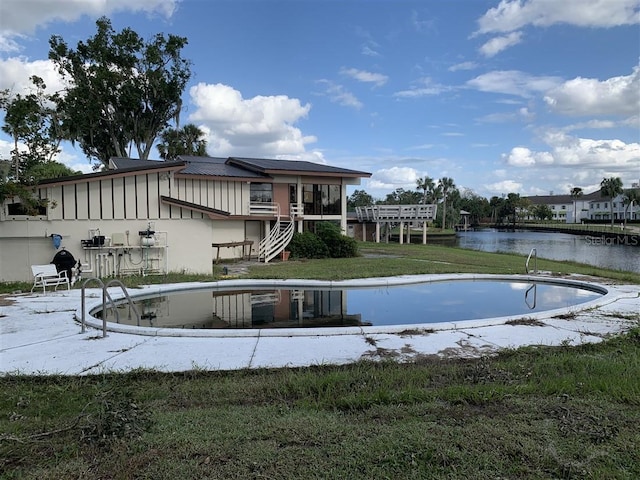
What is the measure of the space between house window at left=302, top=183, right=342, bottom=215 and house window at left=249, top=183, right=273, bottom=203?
2285 mm

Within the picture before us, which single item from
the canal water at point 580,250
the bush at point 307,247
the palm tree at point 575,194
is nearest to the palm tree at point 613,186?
the palm tree at point 575,194

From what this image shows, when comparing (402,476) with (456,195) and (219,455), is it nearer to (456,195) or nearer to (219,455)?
(219,455)

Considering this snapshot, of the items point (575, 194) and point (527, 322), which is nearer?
point (527, 322)

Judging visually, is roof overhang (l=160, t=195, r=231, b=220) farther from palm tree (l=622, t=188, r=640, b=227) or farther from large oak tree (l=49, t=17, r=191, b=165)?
palm tree (l=622, t=188, r=640, b=227)

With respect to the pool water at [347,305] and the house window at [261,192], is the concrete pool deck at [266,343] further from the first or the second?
the house window at [261,192]

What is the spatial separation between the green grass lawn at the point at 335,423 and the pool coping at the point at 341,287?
68.7 inches

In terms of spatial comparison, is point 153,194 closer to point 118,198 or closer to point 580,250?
point 118,198

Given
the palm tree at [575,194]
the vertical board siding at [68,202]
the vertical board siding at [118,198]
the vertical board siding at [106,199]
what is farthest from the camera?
the palm tree at [575,194]

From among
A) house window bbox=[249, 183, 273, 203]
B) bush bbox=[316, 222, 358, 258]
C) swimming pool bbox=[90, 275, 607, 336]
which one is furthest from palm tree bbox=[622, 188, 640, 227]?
swimming pool bbox=[90, 275, 607, 336]

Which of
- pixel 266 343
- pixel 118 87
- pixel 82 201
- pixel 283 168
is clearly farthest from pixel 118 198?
pixel 118 87

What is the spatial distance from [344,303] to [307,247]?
42.2 ft

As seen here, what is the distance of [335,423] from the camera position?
3314 mm

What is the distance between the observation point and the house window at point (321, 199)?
26.1m

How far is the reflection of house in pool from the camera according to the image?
786 centimetres
